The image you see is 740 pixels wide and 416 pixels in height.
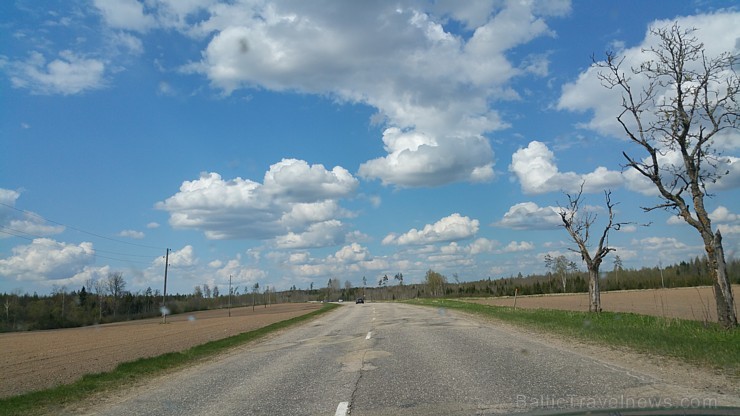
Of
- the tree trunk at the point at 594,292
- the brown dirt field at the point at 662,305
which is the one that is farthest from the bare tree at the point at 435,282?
the tree trunk at the point at 594,292

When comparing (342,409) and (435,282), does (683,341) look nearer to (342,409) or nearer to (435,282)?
(342,409)

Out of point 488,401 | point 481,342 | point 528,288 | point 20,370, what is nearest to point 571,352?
point 481,342

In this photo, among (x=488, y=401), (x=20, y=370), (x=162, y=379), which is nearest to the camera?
(x=488, y=401)

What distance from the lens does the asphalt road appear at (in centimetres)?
749

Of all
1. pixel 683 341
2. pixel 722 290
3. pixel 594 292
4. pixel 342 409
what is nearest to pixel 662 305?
pixel 594 292

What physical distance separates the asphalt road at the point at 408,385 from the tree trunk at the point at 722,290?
21.2ft

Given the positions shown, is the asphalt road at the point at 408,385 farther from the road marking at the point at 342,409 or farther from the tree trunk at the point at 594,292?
the tree trunk at the point at 594,292

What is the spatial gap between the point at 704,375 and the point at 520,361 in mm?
3488

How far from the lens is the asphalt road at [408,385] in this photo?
7488 millimetres

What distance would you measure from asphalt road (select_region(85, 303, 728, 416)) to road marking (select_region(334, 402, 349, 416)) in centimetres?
1

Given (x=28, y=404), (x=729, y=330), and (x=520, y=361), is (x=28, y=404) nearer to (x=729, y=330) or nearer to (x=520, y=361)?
(x=520, y=361)

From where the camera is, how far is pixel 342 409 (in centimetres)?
769

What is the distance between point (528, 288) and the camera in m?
136

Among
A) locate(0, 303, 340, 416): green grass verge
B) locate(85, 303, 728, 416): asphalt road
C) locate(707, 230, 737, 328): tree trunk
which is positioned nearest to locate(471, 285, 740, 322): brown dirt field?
locate(707, 230, 737, 328): tree trunk
